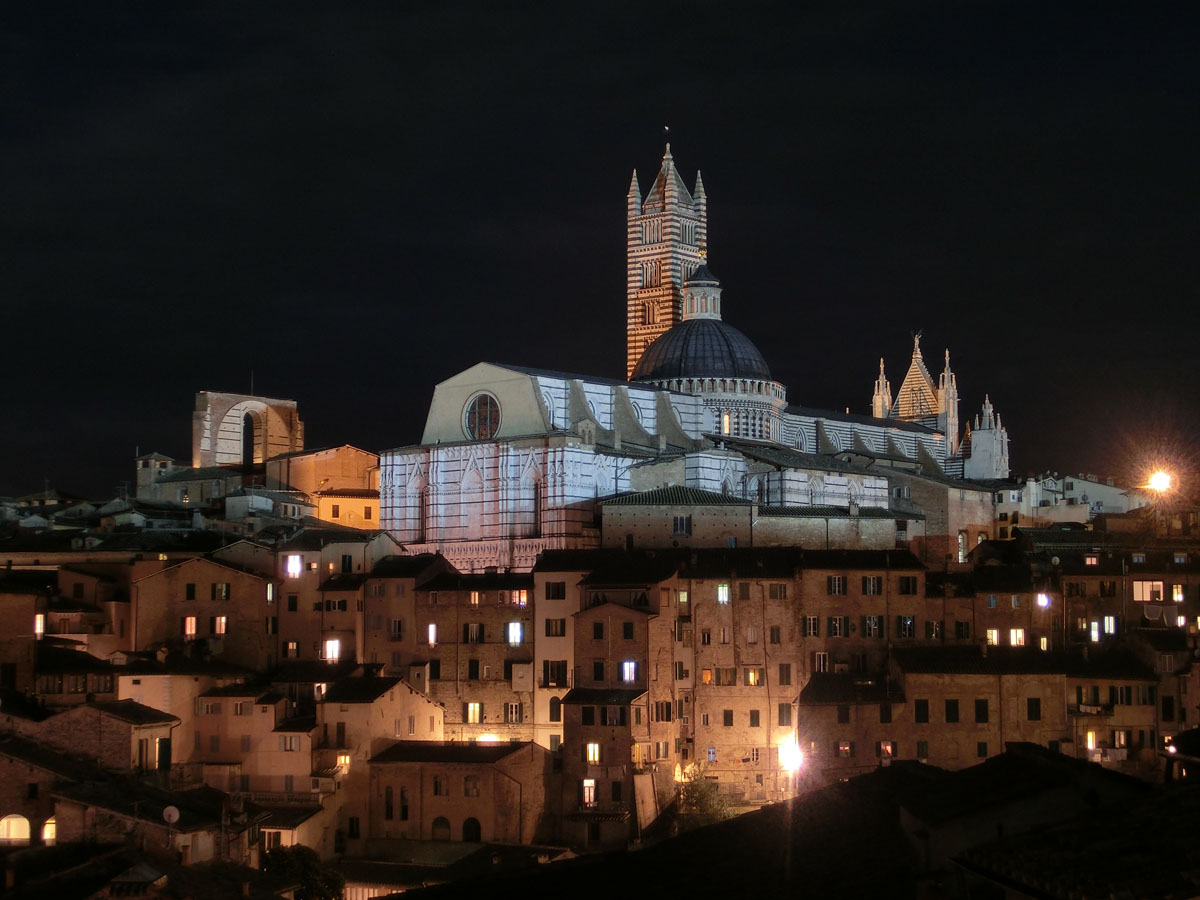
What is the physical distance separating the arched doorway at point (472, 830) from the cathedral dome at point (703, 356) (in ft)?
113

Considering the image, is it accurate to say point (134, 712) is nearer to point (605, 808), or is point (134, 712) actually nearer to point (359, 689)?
point (359, 689)

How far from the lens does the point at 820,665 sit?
182 ft

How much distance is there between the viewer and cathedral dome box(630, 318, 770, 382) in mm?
81938

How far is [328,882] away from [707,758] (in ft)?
41.3

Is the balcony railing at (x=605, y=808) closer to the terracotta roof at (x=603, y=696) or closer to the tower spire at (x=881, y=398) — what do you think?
the terracotta roof at (x=603, y=696)

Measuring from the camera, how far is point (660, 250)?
106 metres

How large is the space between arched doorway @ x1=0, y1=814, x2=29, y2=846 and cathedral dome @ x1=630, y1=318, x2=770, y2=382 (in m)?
41.7

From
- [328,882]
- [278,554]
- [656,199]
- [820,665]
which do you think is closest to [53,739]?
[328,882]

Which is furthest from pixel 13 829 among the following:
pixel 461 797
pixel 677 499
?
pixel 677 499

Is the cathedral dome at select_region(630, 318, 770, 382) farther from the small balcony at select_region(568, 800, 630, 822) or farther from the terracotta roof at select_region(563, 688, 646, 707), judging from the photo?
the small balcony at select_region(568, 800, 630, 822)

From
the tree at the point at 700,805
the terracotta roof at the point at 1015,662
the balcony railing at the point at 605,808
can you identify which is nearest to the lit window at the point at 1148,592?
the terracotta roof at the point at 1015,662

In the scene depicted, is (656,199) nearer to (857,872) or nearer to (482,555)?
(482,555)

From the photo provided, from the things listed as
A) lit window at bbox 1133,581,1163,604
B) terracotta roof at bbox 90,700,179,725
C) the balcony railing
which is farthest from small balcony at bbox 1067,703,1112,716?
terracotta roof at bbox 90,700,179,725

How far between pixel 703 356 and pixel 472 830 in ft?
117
